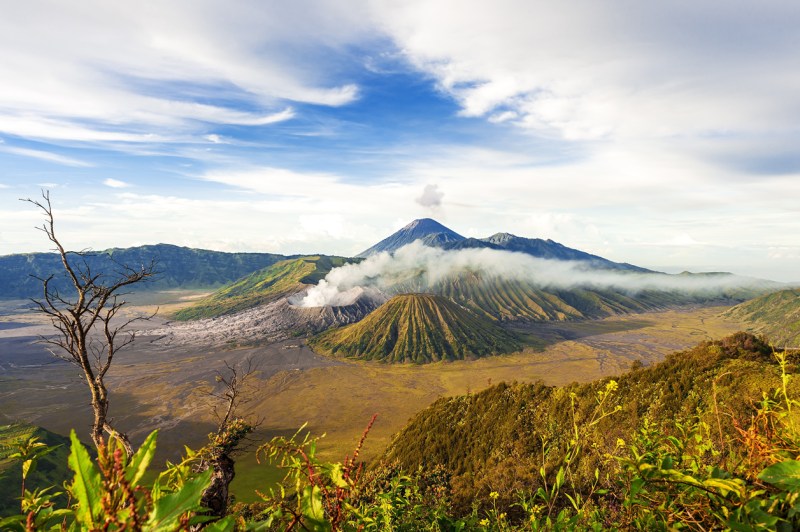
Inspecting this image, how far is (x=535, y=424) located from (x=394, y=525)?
36.5 m

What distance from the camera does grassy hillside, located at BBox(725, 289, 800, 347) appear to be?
122 meters

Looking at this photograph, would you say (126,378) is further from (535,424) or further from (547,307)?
(547,307)

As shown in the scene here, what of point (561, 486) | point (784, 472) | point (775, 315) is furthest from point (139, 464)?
point (775, 315)

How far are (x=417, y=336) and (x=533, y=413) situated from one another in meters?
78.8

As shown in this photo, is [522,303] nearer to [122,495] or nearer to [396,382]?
[396,382]

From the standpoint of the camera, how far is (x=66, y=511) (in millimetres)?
1616

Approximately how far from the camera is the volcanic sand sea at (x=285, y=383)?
59.7 m

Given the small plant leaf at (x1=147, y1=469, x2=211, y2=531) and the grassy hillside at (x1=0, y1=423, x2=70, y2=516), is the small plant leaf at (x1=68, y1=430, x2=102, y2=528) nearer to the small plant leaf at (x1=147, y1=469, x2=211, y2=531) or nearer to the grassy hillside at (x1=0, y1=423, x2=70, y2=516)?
the small plant leaf at (x1=147, y1=469, x2=211, y2=531)

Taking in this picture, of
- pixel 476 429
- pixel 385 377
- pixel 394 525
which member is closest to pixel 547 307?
pixel 385 377

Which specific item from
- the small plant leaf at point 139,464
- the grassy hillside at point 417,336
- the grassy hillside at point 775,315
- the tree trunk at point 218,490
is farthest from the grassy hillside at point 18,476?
the grassy hillside at point 775,315

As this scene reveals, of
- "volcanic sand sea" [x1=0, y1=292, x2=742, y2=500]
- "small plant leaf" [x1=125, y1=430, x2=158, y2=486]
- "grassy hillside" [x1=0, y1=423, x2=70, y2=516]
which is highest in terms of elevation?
"small plant leaf" [x1=125, y1=430, x2=158, y2=486]

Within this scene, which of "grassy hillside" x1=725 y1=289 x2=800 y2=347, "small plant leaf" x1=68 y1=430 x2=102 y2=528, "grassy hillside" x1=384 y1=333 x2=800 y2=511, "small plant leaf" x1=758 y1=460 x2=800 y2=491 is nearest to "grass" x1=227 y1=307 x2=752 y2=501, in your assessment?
"grassy hillside" x1=384 y1=333 x2=800 y2=511

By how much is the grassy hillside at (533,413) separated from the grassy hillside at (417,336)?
61947mm

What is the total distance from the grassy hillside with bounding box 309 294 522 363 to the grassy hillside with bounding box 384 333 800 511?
203ft
